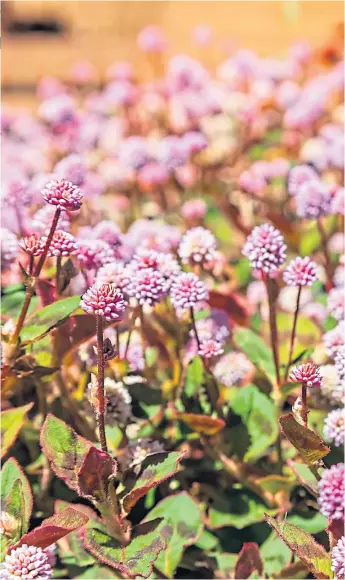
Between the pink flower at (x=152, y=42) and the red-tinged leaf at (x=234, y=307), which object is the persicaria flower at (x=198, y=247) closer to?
the red-tinged leaf at (x=234, y=307)

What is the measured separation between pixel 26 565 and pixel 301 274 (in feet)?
1.36

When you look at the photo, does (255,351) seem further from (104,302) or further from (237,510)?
(104,302)

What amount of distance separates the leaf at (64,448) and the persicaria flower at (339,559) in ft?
0.84

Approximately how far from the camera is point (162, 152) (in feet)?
5.15

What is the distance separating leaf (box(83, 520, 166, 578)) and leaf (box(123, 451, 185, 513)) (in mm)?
36

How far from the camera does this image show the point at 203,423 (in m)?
0.89

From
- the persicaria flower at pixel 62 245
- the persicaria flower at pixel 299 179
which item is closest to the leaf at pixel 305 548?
the persicaria flower at pixel 62 245

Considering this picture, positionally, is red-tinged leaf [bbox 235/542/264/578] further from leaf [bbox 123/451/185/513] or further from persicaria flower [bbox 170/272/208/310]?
persicaria flower [bbox 170/272/208/310]

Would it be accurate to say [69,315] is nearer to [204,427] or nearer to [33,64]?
[204,427]

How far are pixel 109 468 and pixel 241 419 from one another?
0.26m

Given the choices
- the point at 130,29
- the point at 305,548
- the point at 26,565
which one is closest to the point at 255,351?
the point at 305,548

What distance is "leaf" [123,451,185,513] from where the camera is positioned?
2.48 feet

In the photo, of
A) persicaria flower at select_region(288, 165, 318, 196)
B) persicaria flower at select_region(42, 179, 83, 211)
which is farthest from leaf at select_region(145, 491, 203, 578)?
persicaria flower at select_region(288, 165, 318, 196)

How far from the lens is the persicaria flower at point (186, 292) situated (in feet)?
2.81
